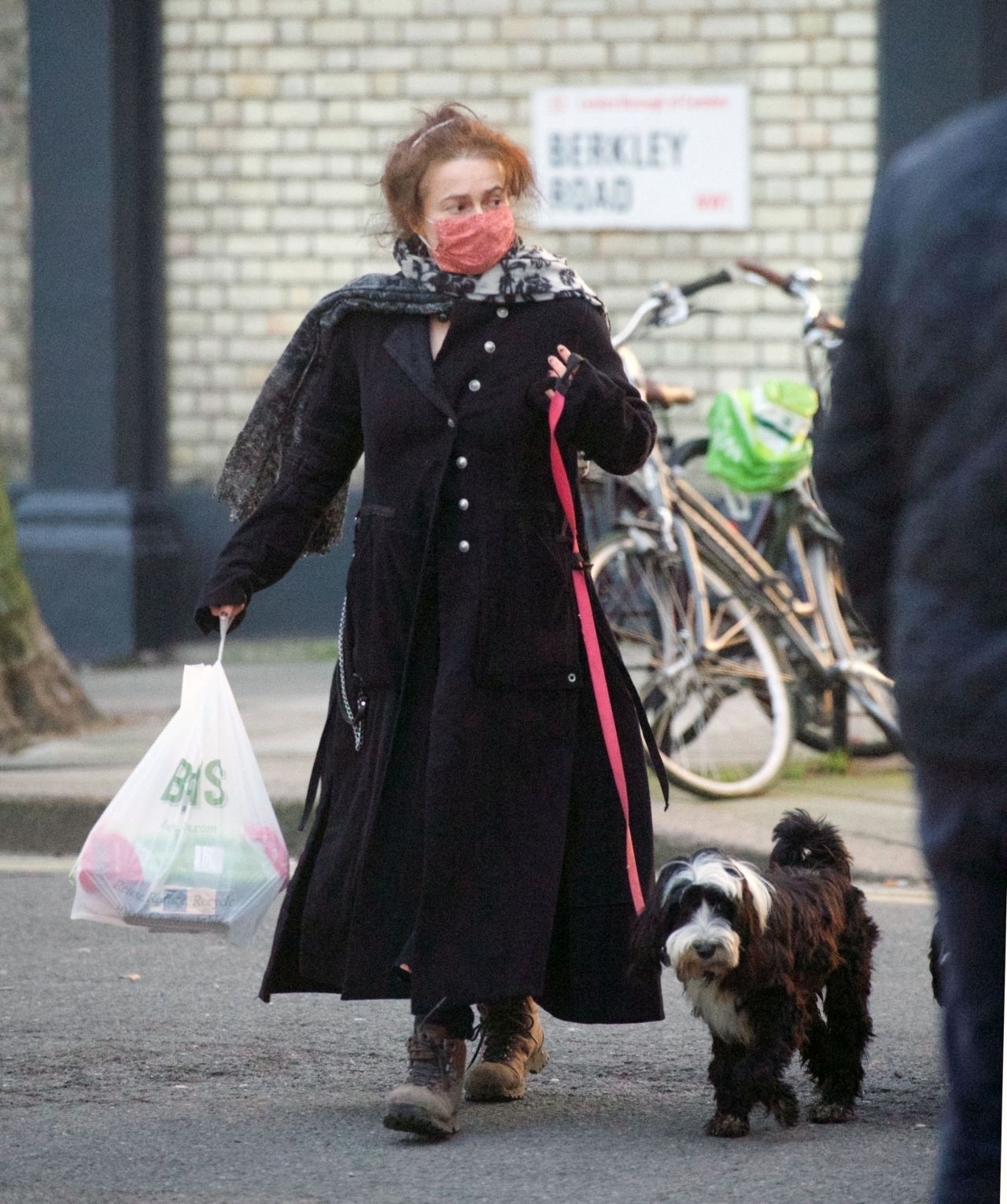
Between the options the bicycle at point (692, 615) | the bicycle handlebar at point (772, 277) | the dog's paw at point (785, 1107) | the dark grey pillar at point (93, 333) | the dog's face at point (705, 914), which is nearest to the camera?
the dog's face at point (705, 914)

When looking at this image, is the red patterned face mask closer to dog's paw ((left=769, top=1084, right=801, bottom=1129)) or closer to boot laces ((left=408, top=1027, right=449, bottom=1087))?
boot laces ((left=408, top=1027, right=449, bottom=1087))

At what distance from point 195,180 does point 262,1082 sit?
28.0 ft

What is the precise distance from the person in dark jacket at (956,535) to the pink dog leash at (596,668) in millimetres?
1688

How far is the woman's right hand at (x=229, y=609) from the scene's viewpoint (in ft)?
13.8

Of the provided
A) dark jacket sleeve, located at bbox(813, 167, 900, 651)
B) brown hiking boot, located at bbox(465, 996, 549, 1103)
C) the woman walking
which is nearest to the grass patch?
brown hiking boot, located at bbox(465, 996, 549, 1103)

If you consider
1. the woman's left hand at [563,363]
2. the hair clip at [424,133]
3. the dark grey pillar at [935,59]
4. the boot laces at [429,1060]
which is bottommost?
the boot laces at [429,1060]

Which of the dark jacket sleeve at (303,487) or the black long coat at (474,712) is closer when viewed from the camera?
the black long coat at (474,712)

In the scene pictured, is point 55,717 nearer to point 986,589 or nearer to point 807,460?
point 807,460

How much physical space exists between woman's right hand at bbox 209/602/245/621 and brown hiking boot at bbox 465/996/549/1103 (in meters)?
0.91

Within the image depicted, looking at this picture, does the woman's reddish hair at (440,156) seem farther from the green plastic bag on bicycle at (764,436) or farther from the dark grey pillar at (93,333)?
the dark grey pillar at (93,333)

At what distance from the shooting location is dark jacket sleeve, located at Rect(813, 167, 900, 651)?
7.70ft

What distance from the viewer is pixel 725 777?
732cm

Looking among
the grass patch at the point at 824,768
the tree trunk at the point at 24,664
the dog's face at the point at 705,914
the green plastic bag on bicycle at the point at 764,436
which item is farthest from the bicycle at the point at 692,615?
the dog's face at the point at 705,914

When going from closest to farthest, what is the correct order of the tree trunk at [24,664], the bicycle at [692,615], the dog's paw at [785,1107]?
the dog's paw at [785,1107]
the bicycle at [692,615]
the tree trunk at [24,664]
